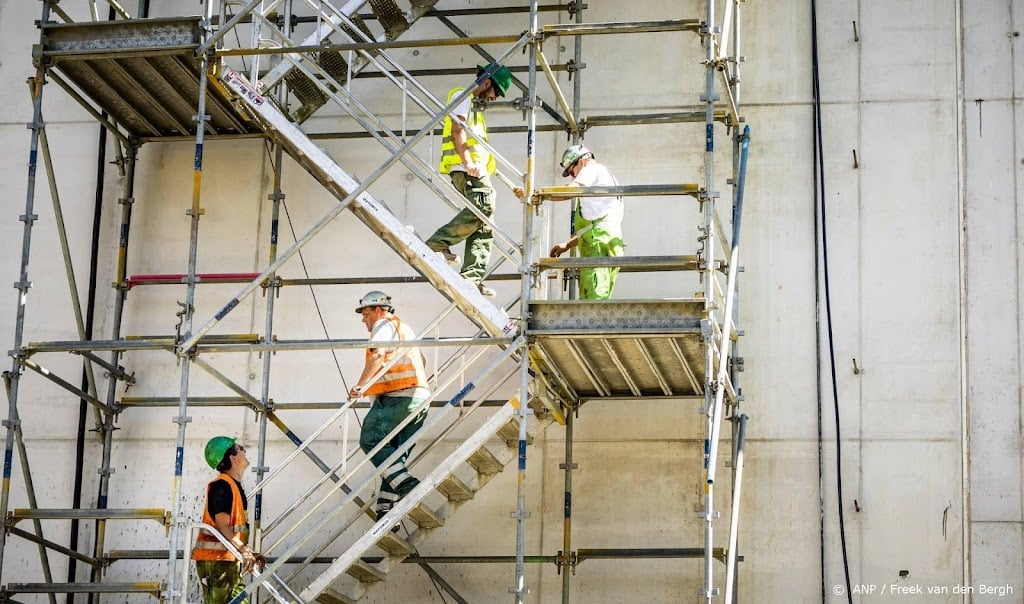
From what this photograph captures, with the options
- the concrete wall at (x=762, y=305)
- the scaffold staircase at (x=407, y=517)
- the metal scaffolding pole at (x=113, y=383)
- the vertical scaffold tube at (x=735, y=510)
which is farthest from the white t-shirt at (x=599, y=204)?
the metal scaffolding pole at (x=113, y=383)

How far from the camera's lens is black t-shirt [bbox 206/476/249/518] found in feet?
40.2

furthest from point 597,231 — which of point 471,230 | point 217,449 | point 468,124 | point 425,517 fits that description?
point 217,449

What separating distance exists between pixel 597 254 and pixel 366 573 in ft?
9.86

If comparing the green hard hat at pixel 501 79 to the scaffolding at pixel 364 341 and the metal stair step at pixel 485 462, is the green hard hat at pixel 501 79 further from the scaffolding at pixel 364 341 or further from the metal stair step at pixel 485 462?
the metal stair step at pixel 485 462

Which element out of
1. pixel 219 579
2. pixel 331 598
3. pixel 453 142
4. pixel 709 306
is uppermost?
pixel 453 142

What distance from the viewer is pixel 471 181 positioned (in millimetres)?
12969

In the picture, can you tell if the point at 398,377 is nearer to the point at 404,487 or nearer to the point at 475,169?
the point at 404,487

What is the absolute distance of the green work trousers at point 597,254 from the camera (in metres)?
12.4

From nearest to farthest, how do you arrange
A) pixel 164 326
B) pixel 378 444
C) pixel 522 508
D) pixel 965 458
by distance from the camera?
pixel 522 508 → pixel 378 444 → pixel 965 458 → pixel 164 326

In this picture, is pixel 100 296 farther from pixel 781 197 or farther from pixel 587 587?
pixel 781 197

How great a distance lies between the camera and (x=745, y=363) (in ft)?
45.0

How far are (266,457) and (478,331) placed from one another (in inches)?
79.8

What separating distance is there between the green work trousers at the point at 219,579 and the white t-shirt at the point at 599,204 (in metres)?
3.61

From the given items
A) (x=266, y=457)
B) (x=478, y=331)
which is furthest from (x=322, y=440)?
(x=478, y=331)
